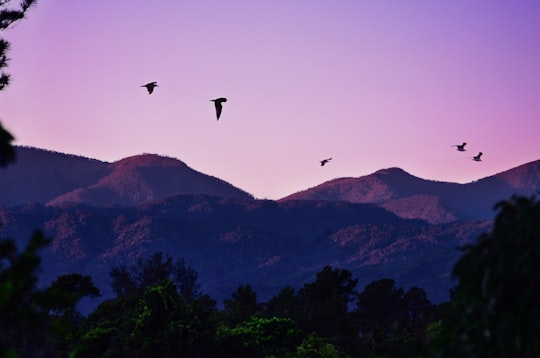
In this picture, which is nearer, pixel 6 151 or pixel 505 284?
pixel 505 284

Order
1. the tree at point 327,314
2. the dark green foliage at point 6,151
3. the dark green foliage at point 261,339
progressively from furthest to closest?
the tree at point 327,314 → the dark green foliage at point 261,339 → the dark green foliage at point 6,151

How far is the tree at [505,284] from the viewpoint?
653 inches

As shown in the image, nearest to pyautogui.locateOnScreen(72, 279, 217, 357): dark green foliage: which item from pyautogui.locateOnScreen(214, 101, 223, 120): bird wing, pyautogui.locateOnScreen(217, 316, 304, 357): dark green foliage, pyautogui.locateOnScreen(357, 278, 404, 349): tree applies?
pyautogui.locateOnScreen(217, 316, 304, 357): dark green foliage

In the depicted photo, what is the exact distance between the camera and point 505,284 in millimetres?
16875

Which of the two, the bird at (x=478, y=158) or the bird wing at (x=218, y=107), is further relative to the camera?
the bird at (x=478, y=158)

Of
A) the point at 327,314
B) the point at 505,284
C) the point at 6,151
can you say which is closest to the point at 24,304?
the point at 6,151

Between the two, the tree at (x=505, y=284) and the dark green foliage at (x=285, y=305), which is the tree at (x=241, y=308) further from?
the tree at (x=505, y=284)

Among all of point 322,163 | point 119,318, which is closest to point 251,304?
point 322,163

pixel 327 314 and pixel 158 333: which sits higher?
pixel 158 333

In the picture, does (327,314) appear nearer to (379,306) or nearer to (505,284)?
(379,306)

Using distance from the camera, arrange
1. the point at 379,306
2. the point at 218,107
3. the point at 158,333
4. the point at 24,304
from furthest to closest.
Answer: the point at 379,306 → the point at 158,333 → the point at 218,107 → the point at 24,304

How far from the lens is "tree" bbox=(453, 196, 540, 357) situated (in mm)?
16578

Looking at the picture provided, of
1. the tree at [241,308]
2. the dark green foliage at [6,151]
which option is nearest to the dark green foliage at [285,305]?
the tree at [241,308]

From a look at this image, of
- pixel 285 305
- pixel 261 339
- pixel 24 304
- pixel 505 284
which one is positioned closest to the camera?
pixel 505 284
